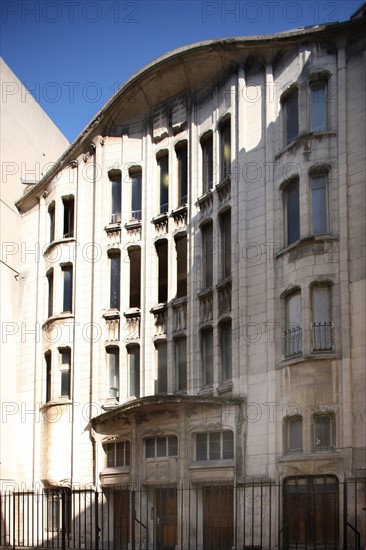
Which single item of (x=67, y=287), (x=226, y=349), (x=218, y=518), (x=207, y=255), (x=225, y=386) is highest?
(x=207, y=255)

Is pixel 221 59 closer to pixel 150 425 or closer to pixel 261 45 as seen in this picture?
pixel 261 45

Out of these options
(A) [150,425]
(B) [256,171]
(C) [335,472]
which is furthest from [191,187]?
(C) [335,472]

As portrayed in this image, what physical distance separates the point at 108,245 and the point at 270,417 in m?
12.9

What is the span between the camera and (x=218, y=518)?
102 feet

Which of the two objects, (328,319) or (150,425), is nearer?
(328,319)

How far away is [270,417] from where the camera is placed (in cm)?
2958

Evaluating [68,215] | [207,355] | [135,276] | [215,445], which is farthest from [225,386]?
[68,215]

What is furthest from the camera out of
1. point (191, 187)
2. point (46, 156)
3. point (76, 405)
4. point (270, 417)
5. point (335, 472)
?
point (46, 156)

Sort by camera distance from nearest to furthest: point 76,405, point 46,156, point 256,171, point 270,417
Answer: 1. point 270,417
2. point 256,171
3. point 76,405
4. point 46,156

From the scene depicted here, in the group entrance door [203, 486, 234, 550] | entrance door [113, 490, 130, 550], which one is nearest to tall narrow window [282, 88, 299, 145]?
entrance door [203, 486, 234, 550]

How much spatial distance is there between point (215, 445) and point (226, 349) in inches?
136

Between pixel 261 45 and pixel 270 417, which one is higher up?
pixel 261 45

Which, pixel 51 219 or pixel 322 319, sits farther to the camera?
pixel 51 219

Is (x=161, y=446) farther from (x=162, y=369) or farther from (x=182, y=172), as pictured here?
(x=182, y=172)
